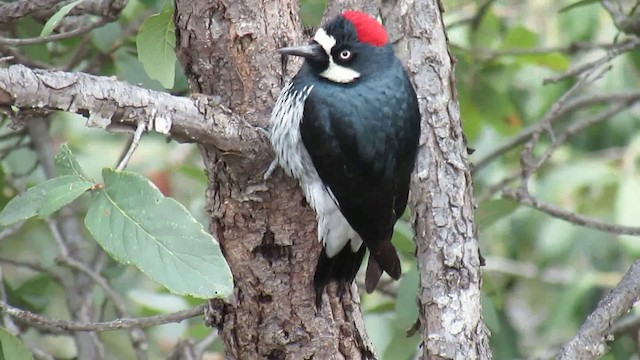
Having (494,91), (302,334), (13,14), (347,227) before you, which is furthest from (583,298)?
(13,14)

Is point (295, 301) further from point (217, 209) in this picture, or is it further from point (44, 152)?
point (44, 152)

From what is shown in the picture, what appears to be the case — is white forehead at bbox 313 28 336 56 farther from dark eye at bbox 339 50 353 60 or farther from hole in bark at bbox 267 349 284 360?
hole in bark at bbox 267 349 284 360

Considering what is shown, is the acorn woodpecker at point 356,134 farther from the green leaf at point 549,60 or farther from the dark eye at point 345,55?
the green leaf at point 549,60

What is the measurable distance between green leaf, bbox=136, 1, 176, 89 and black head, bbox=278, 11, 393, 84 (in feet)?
1.15

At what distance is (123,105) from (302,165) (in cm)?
64

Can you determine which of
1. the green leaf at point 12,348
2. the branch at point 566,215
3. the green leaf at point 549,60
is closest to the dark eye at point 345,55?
the branch at point 566,215

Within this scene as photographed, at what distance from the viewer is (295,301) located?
2.40 metres

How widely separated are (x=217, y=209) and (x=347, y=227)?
444mm

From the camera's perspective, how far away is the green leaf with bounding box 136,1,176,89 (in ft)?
8.30

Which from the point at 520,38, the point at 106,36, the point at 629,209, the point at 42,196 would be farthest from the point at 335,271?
the point at 629,209

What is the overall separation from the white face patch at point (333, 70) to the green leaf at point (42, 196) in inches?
35.8

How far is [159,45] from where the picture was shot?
8.36 ft

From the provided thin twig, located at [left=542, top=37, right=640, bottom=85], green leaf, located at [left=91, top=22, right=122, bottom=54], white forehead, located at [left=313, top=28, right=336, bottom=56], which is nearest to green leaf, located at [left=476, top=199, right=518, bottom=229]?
thin twig, located at [left=542, top=37, right=640, bottom=85]

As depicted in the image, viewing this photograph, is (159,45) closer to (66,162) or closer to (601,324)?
(66,162)
